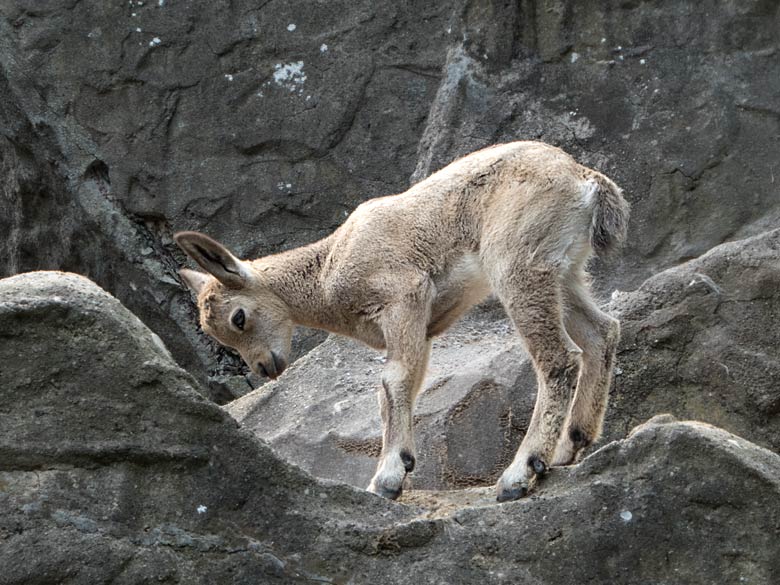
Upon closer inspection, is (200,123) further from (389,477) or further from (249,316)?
(389,477)

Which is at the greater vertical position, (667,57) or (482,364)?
(667,57)

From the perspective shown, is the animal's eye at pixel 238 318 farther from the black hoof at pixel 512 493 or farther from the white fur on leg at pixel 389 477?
the black hoof at pixel 512 493

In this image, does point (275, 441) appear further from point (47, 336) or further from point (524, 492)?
point (47, 336)

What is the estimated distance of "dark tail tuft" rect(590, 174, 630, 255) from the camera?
7941 mm

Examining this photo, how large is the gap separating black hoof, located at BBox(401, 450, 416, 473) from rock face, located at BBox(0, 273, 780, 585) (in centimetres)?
158

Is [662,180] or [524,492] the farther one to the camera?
[662,180]

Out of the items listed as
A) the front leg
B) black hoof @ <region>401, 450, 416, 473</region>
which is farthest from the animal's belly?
black hoof @ <region>401, 450, 416, 473</region>

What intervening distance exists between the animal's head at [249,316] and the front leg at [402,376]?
1.06 m

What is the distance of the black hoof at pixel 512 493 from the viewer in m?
6.90

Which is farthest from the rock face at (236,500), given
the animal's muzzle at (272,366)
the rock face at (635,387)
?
the animal's muzzle at (272,366)

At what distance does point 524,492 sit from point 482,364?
10.1 ft

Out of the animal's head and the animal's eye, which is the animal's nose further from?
the animal's eye

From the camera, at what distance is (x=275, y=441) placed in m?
10.1

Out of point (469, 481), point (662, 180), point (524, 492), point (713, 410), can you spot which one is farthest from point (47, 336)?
point (662, 180)
